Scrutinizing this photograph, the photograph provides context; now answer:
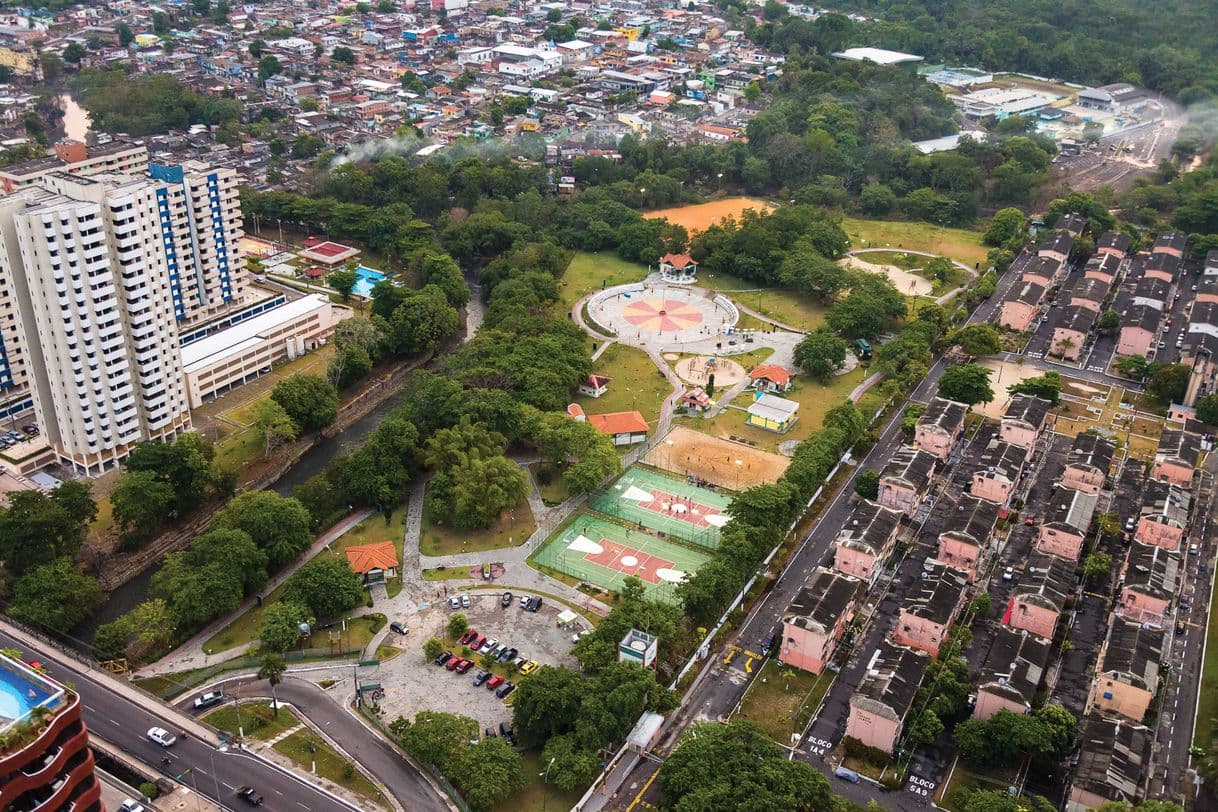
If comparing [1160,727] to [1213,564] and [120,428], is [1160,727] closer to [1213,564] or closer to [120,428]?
[1213,564]

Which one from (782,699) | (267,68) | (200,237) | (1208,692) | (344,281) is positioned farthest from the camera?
(267,68)

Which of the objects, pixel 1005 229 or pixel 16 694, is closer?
pixel 16 694

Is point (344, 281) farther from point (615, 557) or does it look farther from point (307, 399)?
point (615, 557)

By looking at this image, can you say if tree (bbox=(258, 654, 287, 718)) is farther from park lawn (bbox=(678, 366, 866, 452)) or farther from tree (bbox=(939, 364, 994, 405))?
tree (bbox=(939, 364, 994, 405))

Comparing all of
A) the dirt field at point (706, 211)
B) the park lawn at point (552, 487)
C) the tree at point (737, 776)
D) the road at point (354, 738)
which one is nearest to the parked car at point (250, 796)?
the road at point (354, 738)

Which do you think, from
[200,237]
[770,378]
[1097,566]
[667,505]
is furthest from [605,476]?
[200,237]

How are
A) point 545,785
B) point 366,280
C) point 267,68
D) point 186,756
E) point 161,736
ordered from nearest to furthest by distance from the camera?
point 545,785, point 186,756, point 161,736, point 366,280, point 267,68

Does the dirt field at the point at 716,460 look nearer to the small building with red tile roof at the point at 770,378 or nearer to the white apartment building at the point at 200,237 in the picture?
the small building with red tile roof at the point at 770,378
